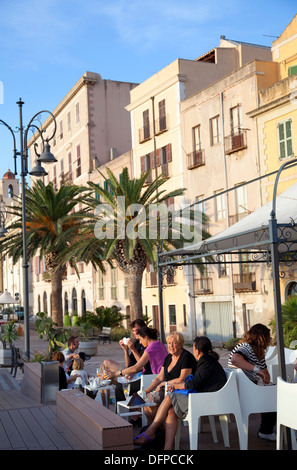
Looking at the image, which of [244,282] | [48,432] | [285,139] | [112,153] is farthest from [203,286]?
[48,432]

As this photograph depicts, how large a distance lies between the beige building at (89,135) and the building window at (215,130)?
15.1m

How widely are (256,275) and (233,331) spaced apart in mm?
3251

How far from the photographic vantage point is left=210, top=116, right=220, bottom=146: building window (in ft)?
102

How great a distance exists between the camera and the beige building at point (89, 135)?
1886 inches

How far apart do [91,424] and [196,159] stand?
26955 millimetres

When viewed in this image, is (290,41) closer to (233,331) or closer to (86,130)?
(233,331)

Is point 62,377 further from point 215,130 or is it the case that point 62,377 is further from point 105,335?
point 215,130

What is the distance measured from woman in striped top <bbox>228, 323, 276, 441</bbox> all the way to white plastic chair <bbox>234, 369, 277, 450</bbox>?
404mm

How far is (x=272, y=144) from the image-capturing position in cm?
2703

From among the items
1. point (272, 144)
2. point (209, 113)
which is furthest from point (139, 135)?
point (272, 144)

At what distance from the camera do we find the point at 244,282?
28156 millimetres

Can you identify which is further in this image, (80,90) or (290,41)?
(80,90)

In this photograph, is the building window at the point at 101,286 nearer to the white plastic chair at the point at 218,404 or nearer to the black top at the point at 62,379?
the black top at the point at 62,379

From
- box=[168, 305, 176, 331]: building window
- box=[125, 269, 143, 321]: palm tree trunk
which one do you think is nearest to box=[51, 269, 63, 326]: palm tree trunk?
box=[168, 305, 176, 331]: building window
